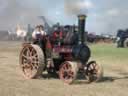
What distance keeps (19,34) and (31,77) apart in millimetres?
68842

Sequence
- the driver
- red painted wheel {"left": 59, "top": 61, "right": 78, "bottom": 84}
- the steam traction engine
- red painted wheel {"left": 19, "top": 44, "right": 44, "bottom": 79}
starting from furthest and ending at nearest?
the driver < red painted wheel {"left": 19, "top": 44, "right": 44, "bottom": 79} < the steam traction engine < red painted wheel {"left": 59, "top": 61, "right": 78, "bottom": 84}

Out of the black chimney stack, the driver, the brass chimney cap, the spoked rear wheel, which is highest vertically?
the brass chimney cap

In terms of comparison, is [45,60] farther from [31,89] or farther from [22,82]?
[31,89]

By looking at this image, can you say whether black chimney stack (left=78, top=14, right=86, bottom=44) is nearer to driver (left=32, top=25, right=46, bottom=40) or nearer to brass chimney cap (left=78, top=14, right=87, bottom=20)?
brass chimney cap (left=78, top=14, right=87, bottom=20)

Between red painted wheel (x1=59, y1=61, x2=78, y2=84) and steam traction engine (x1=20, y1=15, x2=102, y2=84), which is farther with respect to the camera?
steam traction engine (x1=20, y1=15, x2=102, y2=84)

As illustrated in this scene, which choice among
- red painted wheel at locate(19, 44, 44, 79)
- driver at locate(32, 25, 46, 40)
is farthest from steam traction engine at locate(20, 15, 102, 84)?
driver at locate(32, 25, 46, 40)

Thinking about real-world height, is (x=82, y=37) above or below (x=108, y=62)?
above

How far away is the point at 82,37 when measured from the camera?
13.4 m

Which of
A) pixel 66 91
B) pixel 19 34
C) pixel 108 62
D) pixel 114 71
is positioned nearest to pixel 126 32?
pixel 108 62

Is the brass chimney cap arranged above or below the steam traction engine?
above

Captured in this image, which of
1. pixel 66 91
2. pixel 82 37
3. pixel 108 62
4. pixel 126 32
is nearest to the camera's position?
pixel 66 91

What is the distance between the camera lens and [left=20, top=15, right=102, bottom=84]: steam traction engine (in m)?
13.2

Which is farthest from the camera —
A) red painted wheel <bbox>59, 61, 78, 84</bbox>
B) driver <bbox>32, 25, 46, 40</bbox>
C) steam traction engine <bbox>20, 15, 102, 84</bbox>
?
driver <bbox>32, 25, 46, 40</bbox>

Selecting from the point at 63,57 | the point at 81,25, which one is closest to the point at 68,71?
the point at 63,57
